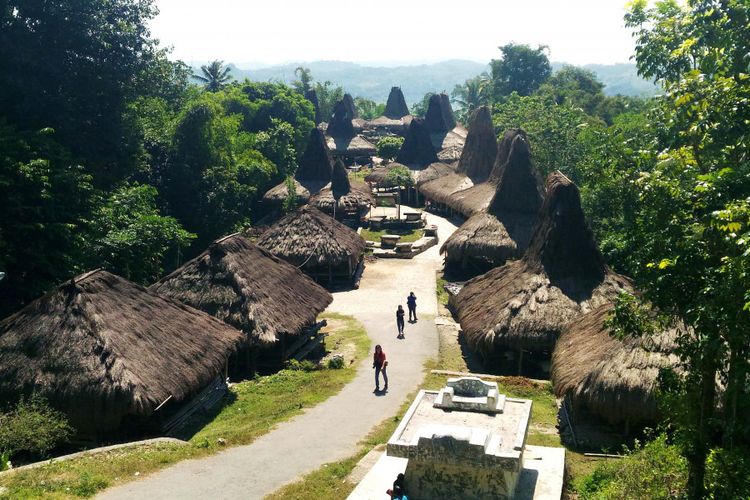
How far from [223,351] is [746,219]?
15.1 meters

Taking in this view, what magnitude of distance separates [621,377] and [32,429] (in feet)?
42.8

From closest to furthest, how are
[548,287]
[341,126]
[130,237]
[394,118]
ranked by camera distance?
1. [548,287]
2. [130,237]
3. [341,126]
4. [394,118]

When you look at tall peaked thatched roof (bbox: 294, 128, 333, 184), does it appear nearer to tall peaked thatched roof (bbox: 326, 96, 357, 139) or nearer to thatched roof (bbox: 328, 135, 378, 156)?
thatched roof (bbox: 328, 135, 378, 156)

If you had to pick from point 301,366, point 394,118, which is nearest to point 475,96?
point 394,118

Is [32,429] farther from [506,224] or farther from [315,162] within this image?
[315,162]

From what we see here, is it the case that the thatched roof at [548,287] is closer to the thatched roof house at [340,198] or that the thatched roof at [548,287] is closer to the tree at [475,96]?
the thatched roof house at [340,198]

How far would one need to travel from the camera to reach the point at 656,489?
1245cm

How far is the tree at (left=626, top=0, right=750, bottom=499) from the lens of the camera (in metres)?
9.79

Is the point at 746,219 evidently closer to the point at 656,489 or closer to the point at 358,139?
the point at 656,489

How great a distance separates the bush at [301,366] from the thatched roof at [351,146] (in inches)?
1839

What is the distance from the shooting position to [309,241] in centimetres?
3481

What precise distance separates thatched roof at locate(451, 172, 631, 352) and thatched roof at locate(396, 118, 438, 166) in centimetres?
3408

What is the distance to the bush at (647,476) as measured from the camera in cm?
1258

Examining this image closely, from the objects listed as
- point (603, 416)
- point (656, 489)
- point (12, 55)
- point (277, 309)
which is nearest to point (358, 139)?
point (12, 55)
